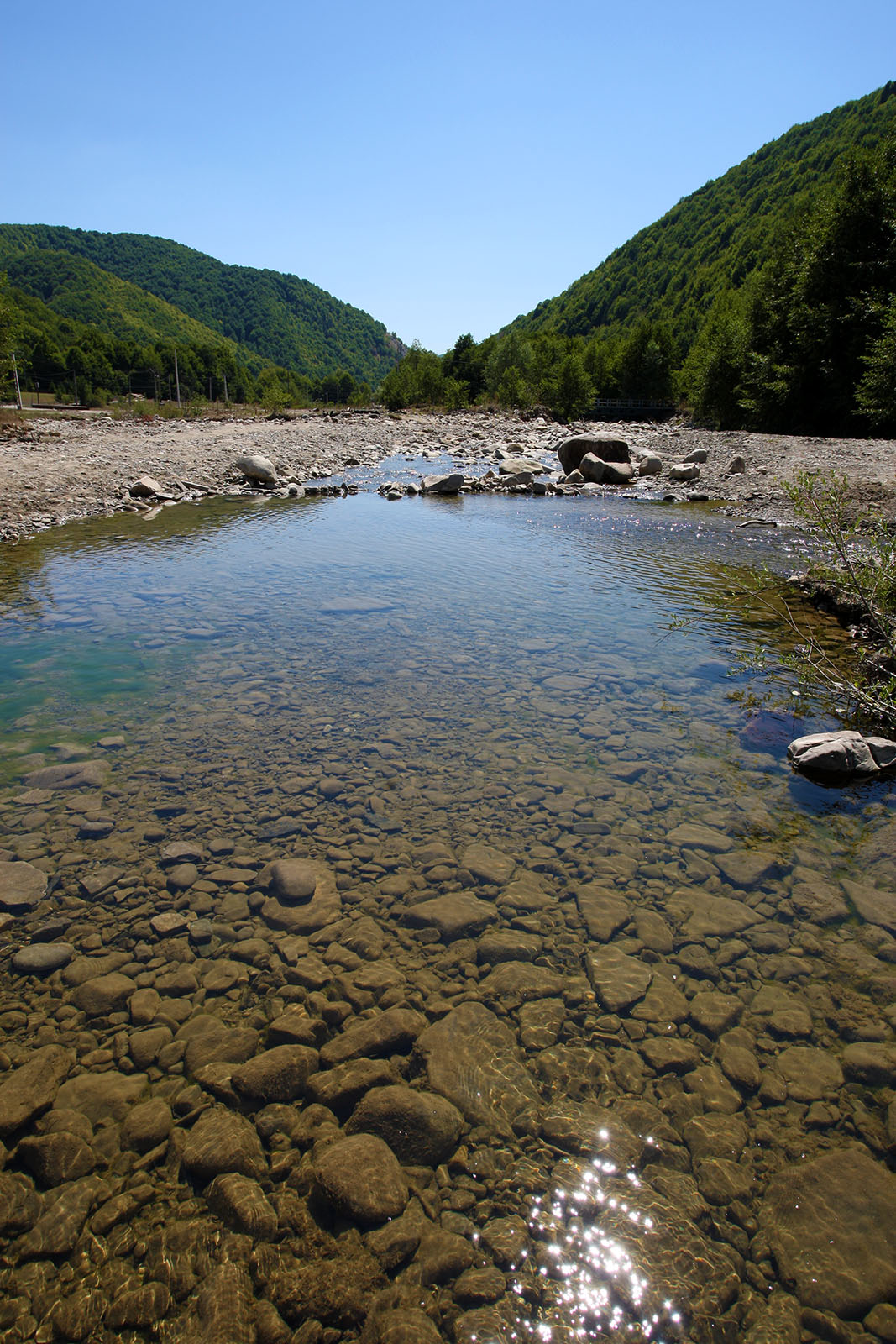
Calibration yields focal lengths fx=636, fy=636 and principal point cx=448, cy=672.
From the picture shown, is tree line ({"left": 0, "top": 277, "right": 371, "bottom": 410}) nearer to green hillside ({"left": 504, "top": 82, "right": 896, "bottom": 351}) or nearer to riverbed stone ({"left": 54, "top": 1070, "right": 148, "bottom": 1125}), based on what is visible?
green hillside ({"left": 504, "top": 82, "right": 896, "bottom": 351})

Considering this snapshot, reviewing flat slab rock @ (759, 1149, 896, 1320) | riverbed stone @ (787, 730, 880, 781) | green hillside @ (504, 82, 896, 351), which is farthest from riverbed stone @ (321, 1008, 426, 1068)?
green hillside @ (504, 82, 896, 351)

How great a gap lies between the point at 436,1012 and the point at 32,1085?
1.85m

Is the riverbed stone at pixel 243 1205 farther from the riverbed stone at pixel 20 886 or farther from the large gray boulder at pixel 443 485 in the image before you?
the large gray boulder at pixel 443 485

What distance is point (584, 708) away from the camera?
22.1 feet

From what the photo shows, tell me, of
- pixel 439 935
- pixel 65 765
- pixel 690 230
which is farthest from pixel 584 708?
pixel 690 230

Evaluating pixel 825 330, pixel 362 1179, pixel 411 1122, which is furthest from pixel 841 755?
pixel 825 330

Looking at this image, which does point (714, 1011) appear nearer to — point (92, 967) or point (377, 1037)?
point (377, 1037)

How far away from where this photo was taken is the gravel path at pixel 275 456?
671 inches

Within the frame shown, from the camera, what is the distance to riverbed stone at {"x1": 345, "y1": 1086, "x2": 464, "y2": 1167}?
264 centimetres

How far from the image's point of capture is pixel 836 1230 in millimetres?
2365

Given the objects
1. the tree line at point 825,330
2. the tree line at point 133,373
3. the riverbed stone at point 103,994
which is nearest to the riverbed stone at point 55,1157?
the riverbed stone at point 103,994

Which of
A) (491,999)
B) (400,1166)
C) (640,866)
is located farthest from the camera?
(640,866)

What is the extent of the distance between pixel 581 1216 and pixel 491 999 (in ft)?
3.47

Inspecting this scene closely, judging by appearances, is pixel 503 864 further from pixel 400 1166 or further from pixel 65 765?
pixel 65 765
